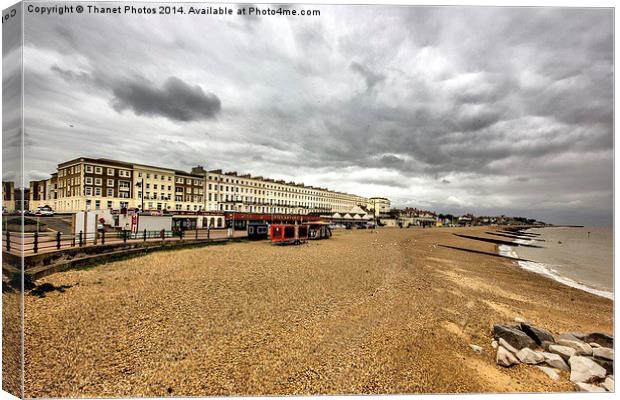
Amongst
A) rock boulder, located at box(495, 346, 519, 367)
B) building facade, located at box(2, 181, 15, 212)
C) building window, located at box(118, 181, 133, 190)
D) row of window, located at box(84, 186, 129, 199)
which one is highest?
building window, located at box(118, 181, 133, 190)

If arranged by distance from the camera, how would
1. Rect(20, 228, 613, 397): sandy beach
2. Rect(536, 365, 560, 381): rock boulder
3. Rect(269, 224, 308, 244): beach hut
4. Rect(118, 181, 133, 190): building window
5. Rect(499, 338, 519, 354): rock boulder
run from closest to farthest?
Rect(20, 228, 613, 397): sandy beach
Rect(536, 365, 560, 381): rock boulder
Rect(499, 338, 519, 354): rock boulder
Rect(269, 224, 308, 244): beach hut
Rect(118, 181, 133, 190): building window

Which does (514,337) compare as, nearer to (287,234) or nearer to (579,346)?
(579,346)

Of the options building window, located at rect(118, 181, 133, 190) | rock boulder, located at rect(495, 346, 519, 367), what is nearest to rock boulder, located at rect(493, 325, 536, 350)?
rock boulder, located at rect(495, 346, 519, 367)

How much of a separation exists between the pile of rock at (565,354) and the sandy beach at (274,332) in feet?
0.70

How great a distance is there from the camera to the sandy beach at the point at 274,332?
163 inches

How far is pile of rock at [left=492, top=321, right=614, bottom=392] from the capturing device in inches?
171

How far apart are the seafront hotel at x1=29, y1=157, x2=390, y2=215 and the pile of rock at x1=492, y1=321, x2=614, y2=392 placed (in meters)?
10.5

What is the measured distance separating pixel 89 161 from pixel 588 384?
4065cm

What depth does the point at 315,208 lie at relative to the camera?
7125 centimetres

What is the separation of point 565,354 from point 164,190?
152 ft

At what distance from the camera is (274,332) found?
220 inches

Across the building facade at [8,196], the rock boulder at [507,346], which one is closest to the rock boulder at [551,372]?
the rock boulder at [507,346]

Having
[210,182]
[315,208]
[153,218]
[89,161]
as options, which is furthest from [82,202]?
[315,208]

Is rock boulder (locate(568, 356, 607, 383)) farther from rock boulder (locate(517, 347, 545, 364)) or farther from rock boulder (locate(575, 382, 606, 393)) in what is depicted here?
rock boulder (locate(517, 347, 545, 364))
